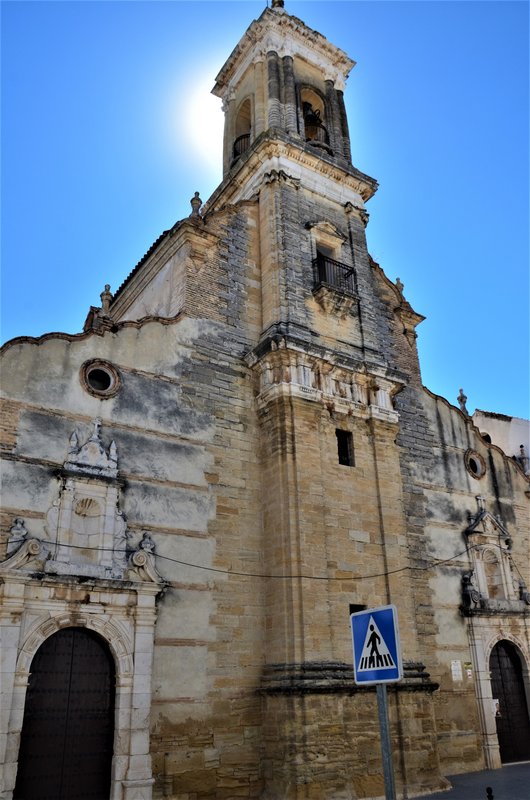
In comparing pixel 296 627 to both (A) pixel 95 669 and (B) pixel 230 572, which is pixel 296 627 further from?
(A) pixel 95 669

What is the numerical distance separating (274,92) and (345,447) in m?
10.0

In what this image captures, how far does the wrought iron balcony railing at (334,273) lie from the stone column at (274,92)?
3.88 metres

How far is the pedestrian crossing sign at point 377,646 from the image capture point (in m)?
5.00

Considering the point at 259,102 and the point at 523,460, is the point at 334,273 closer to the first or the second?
the point at 259,102

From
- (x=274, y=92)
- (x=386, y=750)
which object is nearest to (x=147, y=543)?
(x=386, y=750)

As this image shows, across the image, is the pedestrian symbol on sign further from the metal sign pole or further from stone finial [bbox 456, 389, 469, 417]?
stone finial [bbox 456, 389, 469, 417]

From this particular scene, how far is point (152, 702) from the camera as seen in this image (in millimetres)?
11180

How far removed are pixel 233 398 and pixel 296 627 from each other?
16.0 ft

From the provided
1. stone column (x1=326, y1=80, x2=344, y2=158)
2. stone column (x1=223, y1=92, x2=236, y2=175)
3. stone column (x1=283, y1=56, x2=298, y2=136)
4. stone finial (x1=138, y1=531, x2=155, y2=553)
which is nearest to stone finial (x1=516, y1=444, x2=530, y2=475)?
stone column (x1=326, y1=80, x2=344, y2=158)

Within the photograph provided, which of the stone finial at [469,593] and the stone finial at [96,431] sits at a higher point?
the stone finial at [96,431]

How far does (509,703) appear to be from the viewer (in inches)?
628

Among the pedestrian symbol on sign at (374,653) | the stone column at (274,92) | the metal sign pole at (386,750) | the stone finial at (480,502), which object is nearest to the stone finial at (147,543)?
the pedestrian symbol on sign at (374,653)

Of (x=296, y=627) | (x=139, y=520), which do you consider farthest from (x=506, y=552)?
(x=139, y=520)

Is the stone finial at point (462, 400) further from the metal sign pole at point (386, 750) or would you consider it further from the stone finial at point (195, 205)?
the metal sign pole at point (386, 750)
